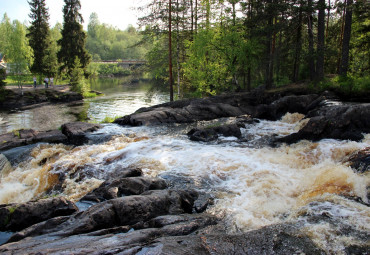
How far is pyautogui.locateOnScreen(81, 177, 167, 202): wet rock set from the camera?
7852 mm

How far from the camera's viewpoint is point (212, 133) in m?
14.7

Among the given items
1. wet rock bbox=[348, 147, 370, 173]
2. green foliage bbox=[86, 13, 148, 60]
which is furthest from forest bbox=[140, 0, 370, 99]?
green foliage bbox=[86, 13, 148, 60]

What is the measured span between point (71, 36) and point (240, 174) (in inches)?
1830

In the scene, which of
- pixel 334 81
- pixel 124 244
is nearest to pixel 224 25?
pixel 334 81

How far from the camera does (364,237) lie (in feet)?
16.7

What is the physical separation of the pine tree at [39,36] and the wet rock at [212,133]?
128 ft

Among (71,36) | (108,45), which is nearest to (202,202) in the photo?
(71,36)

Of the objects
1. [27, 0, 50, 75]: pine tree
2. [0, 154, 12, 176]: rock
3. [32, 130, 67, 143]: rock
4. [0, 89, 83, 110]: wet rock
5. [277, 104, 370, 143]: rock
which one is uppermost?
[27, 0, 50, 75]: pine tree

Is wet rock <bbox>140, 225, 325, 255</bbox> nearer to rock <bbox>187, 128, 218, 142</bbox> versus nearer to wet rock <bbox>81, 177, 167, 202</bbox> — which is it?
wet rock <bbox>81, 177, 167, 202</bbox>

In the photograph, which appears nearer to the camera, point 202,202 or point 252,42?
point 202,202

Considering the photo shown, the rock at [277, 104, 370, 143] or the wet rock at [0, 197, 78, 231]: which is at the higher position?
the rock at [277, 104, 370, 143]

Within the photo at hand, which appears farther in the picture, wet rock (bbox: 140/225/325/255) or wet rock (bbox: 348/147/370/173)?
wet rock (bbox: 348/147/370/173)

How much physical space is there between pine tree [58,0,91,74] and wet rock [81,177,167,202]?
4333 cm

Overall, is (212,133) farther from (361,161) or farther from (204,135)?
(361,161)
